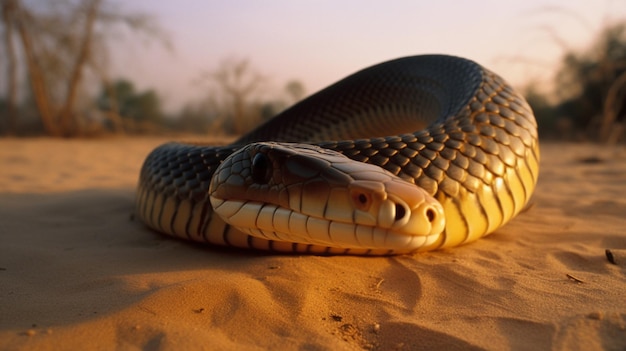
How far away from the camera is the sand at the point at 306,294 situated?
1.76 meters

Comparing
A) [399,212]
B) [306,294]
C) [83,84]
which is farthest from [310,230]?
[83,84]

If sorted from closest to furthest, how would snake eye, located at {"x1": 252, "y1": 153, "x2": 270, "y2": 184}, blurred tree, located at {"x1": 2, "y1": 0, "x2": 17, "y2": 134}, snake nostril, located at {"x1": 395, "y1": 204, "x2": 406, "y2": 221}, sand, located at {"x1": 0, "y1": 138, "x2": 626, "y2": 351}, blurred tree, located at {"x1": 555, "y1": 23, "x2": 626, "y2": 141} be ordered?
sand, located at {"x1": 0, "y1": 138, "x2": 626, "y2": 351}
snake nostril, located at {"x1": 395, "y1": 204, "x2": 406, "y2": 221}
snake eye, located at {"x1": 252, "y1": 153, "x2": 270, "y2": 184}
blurred tree, located at {"x1": 2, "y1": 0, "x2": 17, "y2": 134}
blurred tree, located at {"x1": 555, "y1": 23, "x2": 626, "y2": 141}

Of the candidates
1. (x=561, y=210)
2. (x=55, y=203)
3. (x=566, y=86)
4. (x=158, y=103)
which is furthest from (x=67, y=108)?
(x=566, y=86)

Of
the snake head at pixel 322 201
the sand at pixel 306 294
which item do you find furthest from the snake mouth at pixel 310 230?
the sand at pixel 306 294

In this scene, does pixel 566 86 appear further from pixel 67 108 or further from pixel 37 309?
pixel 37 309

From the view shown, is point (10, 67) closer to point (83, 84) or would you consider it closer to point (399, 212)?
point (83, 84)

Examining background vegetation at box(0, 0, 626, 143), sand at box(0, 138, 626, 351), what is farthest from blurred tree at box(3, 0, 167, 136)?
sand at box(0, 138, 626, 351)

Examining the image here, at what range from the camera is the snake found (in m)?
1.97

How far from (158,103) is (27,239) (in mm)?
23707

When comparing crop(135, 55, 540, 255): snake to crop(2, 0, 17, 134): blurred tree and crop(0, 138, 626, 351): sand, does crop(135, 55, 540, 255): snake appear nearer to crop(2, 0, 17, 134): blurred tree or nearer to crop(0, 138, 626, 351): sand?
crop(0, 138, 626, 351): sand

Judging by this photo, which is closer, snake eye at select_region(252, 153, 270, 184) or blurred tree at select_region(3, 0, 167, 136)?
snake eye at select_region(252, 153, 270, 184)

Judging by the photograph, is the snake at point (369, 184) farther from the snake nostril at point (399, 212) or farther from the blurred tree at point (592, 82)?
the blurred tree at point (592, 82)

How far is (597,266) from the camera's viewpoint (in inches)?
105

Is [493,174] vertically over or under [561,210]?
over
